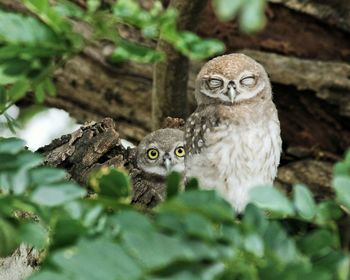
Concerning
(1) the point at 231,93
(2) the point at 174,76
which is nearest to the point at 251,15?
(1) the point at 231,93

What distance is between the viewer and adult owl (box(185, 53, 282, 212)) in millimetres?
3219

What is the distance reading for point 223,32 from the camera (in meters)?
4.31

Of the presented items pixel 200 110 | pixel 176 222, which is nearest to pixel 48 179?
pixel 176 222

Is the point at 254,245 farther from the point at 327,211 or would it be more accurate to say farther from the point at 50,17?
the point at 50,17

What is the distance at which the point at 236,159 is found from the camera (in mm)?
3223

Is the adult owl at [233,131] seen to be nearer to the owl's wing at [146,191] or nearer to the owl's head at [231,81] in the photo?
the owl's head at [231,81]

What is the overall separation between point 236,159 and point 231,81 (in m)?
0.31

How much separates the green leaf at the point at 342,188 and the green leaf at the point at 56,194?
1.08 ft

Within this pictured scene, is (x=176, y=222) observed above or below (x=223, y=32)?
above

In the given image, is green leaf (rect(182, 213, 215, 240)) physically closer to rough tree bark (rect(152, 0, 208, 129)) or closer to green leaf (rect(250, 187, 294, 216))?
green leaf (rect(250, 187, 294, 216))

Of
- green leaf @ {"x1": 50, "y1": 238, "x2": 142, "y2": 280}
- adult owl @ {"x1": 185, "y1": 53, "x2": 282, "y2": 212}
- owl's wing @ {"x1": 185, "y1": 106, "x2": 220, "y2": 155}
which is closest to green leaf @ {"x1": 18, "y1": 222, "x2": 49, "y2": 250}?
green leaf @ {"x1": 50, "y1": 238, "x2": 142, "y2": 280}

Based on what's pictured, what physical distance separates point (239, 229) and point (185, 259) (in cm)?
13

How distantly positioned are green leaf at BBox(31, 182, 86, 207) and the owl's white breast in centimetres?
204

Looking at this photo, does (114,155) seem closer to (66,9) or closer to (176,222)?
(66,9)
